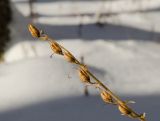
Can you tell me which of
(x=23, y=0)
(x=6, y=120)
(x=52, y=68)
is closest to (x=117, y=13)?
(x=23, y=0)

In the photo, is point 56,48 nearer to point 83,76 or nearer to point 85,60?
point 83,76

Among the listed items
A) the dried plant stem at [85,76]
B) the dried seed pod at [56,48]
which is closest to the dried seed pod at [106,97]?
the dried plant stem at [85,76]

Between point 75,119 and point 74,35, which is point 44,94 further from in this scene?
point 74,35

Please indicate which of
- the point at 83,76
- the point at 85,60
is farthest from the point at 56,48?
the point at 85,60

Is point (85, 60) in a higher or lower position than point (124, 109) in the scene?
higher

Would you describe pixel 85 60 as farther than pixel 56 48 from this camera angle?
Yes

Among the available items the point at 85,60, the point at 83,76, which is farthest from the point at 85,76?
the point at 85,60

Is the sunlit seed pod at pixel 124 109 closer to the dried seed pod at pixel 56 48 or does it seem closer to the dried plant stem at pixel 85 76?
the dried plant stem at pixel 85 76

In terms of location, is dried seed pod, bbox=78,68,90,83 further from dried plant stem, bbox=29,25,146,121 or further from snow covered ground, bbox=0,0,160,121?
snow covered ground, bbox=0,0,160,121

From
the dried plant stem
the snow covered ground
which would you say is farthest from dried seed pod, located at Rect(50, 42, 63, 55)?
the snow covered ground
